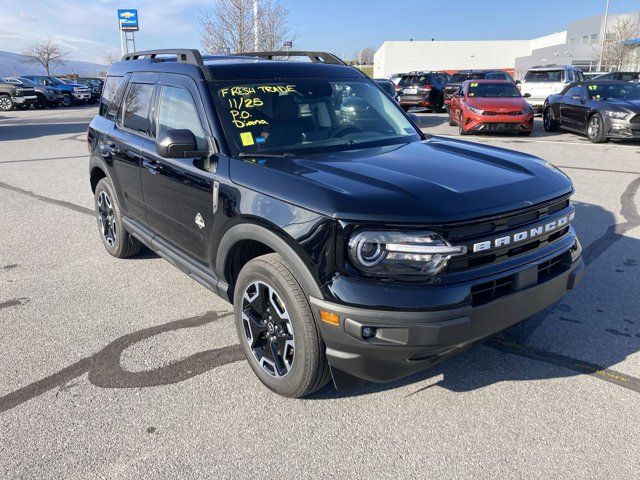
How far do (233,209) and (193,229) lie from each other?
2.14 ft

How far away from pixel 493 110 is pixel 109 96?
10954 mm

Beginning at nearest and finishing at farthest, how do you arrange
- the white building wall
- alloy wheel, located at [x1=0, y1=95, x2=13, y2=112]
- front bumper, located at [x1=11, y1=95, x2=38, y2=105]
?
alloy wheel, located at [x1=0, y1=95, x2=13, y2=112]
front bumper, located at [x1=11, y1=95, x2=38, y2=105]
the white building wall

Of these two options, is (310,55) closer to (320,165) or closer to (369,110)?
(369,110)

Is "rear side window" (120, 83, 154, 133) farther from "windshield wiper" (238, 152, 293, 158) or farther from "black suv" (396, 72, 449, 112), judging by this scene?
"black suv" (396, 72, 449, 112)

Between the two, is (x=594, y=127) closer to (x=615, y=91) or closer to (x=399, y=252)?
(x=615, y=91)

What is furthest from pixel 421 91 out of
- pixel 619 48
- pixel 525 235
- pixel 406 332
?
pixel 619 48

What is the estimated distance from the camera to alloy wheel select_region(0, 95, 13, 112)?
28.2 metres

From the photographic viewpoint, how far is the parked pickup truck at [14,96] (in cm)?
2800

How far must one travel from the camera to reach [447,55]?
8012cm

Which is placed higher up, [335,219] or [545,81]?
[545,81]

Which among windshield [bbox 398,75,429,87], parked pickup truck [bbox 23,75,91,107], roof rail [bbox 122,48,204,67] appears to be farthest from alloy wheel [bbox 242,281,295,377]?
parked pickup truck [bbox 23,75,91,107]

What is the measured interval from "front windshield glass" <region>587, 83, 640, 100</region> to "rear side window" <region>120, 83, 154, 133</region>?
12.0 m

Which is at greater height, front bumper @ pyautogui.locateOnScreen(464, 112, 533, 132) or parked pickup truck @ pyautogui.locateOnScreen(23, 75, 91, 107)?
parked pickup truck @ pyautogui.locateOnScreen(23, 75, 91, 107)

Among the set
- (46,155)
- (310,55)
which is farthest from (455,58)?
(310,55)
